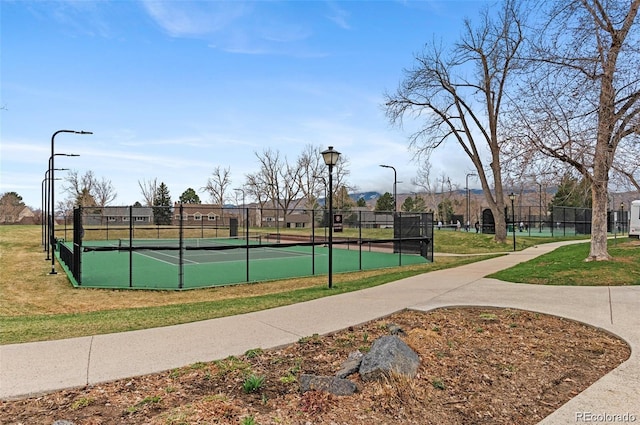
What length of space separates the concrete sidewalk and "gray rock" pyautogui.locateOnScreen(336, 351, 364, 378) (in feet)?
3.46

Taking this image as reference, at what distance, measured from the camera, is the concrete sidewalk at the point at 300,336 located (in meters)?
3.44

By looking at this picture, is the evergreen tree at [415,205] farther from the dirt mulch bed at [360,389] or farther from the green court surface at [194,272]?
the dirt mulch bed at [360,389]

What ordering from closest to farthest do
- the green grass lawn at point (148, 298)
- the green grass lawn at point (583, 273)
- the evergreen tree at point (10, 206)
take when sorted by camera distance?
the green grass lawn at point (148, 298), the green grass lawn at point (583, 273), the evergreen tree at point (10, 206)

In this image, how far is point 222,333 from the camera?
17.6ft

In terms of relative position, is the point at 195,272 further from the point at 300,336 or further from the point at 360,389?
the point at 360,389

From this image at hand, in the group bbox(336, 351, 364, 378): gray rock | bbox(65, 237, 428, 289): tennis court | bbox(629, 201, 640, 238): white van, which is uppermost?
bbox(629, 201, 640, 238): white van

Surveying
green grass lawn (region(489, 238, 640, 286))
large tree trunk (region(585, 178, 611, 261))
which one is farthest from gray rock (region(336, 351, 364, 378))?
large tree trunk (region(585, 178, 611, 261))

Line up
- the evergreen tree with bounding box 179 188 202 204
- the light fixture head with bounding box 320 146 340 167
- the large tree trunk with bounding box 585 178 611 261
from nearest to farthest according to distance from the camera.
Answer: the light fixture head with bounding box 320 146 340 167
the large tree trunk with bounding box 585 178 611 261
the evergreen tree with bounding box 179 188 202 204

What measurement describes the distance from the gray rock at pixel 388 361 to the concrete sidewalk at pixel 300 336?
122 cm

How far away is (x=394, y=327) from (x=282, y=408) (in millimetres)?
2641

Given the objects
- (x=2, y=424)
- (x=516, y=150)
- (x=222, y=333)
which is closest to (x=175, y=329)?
(x=222, y=333)

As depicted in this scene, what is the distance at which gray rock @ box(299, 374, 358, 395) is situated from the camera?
133 inches

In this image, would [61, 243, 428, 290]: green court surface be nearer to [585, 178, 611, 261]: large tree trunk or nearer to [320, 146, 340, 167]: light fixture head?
[320, 146, 340, 167]: light fixture head

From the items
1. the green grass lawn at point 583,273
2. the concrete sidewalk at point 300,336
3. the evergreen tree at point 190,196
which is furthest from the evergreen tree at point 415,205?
the concrete sidewalk at point 300,336
